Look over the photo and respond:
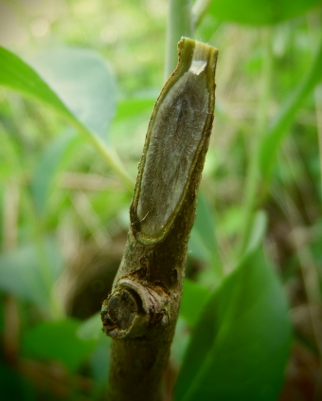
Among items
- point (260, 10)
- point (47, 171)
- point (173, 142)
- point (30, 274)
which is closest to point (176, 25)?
point (173, 142)

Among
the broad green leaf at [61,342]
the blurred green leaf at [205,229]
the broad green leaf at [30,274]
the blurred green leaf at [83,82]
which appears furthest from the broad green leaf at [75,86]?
the broad green leaf at [30,274]

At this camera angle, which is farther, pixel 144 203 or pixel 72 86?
pixel 72 86

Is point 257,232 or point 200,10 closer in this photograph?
Result: point 200,10

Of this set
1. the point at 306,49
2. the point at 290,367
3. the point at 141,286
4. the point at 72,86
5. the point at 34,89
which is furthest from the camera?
the point at 306,49

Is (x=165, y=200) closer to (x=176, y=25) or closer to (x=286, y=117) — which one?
(x=176, y=25)

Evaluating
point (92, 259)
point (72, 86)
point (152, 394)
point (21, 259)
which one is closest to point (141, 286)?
point (152, 394)

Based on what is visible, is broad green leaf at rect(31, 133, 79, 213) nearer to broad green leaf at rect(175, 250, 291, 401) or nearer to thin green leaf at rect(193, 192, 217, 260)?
thin green leaf at rect(193, 192, 217, 260)

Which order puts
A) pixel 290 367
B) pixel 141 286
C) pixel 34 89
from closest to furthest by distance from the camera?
1. pixel 141 286
2. pixel 34 89
3. pixel 290 367

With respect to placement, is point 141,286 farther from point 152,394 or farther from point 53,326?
point 53,326
